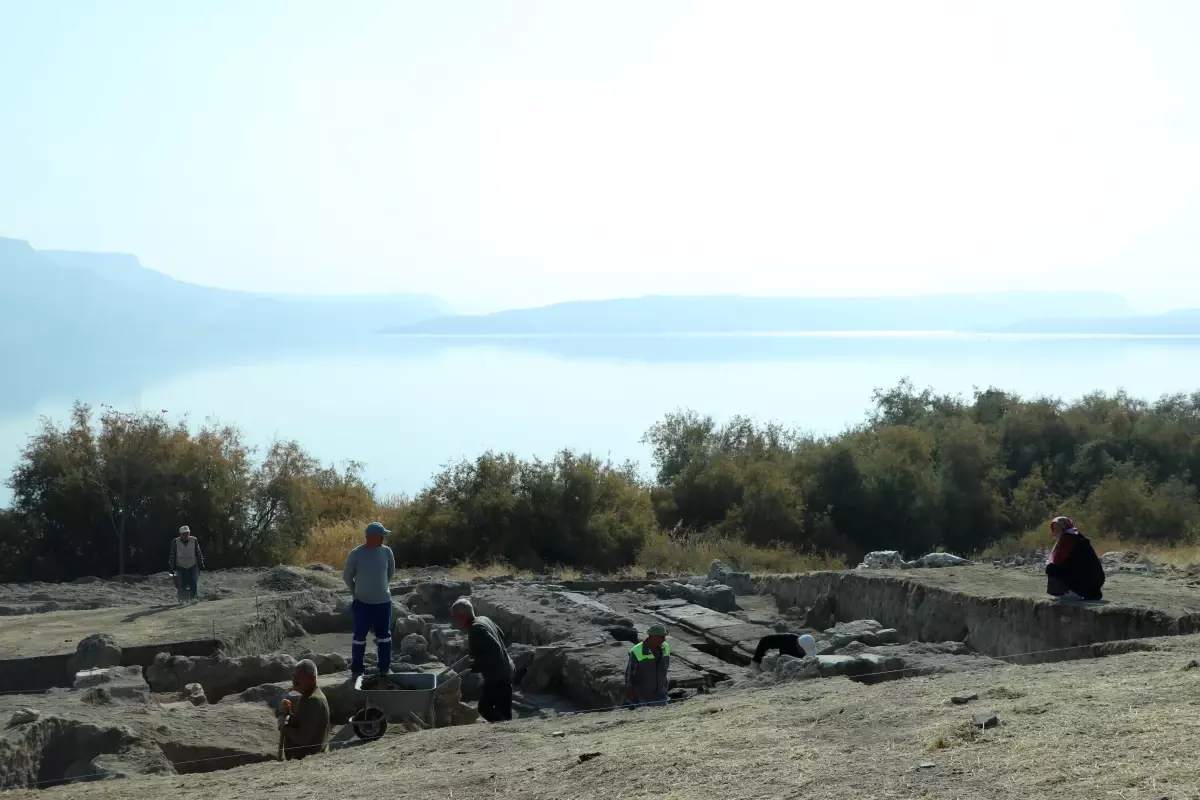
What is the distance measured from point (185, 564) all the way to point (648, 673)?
11.2 metres

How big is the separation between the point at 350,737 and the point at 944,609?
945cm

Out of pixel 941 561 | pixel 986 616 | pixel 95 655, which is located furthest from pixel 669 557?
pixel 95 655

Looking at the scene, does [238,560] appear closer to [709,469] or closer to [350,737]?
[709,469]

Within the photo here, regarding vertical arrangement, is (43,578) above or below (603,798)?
below

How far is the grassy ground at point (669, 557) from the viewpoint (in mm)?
29109

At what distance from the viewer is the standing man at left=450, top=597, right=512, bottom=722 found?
11.1m

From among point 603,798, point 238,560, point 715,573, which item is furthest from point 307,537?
point 603,798

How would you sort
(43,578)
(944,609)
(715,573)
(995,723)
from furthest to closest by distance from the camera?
(43,578)
(715,573)
(944,609)
(995,723)

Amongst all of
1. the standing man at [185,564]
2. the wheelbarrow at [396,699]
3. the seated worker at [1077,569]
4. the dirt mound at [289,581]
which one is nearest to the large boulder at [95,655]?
the wheelbarrow at [396,699]

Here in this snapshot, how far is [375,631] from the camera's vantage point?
12539 mm

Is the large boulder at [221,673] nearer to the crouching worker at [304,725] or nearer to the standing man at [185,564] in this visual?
the crouching worker at [304,725]

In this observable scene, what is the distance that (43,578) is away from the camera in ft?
95.7

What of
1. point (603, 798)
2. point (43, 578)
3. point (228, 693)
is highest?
point (603, 798)

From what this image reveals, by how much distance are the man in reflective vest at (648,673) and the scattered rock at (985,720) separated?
11.9 feet
